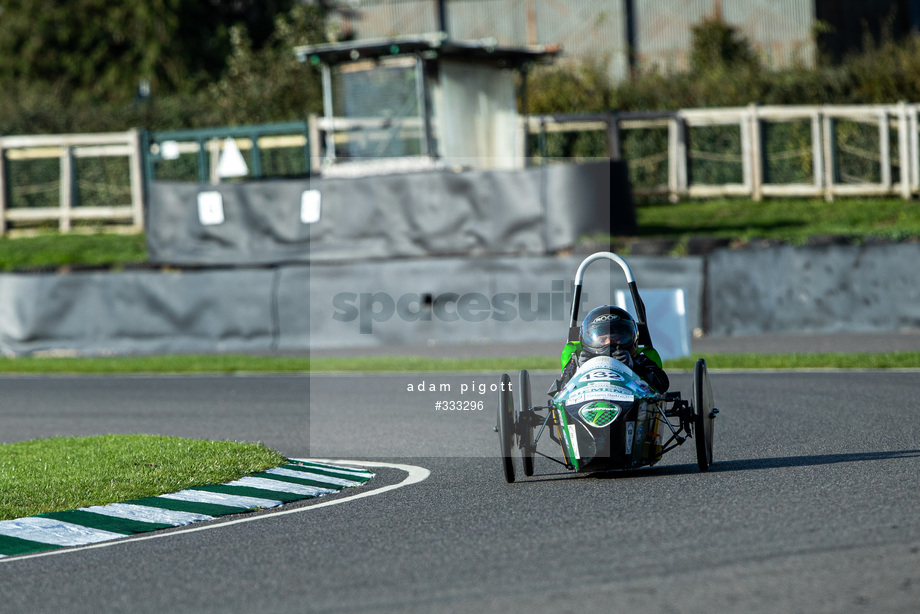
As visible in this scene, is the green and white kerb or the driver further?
the driver

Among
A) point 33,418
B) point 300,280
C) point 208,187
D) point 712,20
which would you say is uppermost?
point 712,20

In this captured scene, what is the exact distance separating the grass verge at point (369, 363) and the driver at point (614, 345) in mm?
6476

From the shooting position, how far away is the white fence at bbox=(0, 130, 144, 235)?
27172 mm

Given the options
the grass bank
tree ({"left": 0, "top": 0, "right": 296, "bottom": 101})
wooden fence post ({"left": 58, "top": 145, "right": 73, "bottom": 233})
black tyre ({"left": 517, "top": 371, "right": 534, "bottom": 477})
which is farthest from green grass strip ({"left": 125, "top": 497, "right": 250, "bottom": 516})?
tree ({"left": 0, "top": 0, "right": 296, "bottom": 101})

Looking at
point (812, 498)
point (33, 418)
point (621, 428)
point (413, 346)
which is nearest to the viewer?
point (812, 498)

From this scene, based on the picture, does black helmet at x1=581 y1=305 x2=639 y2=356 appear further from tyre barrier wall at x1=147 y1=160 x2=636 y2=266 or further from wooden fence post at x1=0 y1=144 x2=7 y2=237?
wooden fence post at x1=0 y1=144 x2=7 y2=237

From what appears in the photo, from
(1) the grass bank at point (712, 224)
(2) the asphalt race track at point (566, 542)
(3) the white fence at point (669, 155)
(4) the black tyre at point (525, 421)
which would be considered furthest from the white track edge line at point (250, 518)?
(3) the white fence at point (669, 155)

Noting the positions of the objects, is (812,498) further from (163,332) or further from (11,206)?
(11,206)

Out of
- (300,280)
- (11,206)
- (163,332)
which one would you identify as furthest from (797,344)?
(11,206)

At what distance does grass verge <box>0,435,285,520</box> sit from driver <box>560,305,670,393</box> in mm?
2433

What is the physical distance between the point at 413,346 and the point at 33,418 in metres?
5.83

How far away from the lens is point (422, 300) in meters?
17.5

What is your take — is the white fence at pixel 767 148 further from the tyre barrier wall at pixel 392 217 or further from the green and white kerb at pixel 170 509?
the green and white kerb at pixel 170 509

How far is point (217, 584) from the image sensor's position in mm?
5680
